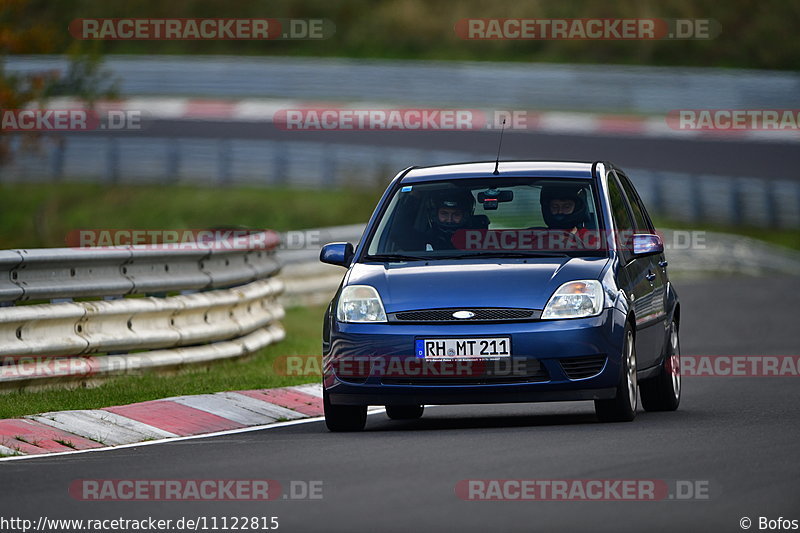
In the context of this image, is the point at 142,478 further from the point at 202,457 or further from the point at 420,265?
the point at 420,265

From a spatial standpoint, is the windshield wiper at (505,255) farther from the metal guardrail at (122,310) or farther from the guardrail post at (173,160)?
the guardrail post at (173,160)

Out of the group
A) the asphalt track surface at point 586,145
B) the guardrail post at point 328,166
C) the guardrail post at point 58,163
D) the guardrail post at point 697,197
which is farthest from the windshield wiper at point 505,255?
the asphalt track surface at point 586,145

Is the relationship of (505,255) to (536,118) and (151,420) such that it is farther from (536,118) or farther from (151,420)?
(536,118)

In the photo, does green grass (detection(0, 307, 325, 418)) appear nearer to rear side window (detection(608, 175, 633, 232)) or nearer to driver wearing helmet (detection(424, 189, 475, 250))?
driver wearing helmet (detection(424, 189, 475, 250))

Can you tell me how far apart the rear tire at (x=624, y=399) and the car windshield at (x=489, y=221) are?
69 centimetres

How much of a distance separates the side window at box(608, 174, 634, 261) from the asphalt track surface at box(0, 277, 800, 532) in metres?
1.15

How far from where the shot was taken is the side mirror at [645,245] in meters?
11.4

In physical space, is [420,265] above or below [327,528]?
above

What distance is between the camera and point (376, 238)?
11562 millimetres

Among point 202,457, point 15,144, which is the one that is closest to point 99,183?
point 15,144

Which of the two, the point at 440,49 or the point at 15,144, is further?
the point at 440,49

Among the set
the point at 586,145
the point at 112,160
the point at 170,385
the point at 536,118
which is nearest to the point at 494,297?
the point at 170,385

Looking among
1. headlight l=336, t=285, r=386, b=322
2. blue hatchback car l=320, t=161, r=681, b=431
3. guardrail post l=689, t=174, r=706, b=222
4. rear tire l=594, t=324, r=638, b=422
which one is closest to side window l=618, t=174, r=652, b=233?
blue hatchback car l=320, t=161, r=681, b=431

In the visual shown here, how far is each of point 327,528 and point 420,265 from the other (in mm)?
4039
